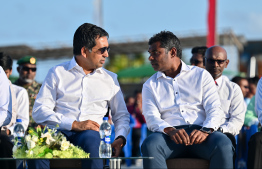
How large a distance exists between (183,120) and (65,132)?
1.30 m

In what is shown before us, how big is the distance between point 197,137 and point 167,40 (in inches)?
49.7

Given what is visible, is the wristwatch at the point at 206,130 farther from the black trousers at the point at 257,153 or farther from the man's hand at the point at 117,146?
the man's hand at the point at 117,146

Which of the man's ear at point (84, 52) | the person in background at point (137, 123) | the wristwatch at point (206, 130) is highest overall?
the man's ear at point (84, 52)

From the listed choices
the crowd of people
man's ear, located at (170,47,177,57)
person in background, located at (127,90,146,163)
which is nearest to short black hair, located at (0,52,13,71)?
the crowd of people

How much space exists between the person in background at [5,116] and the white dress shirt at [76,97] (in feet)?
1.07

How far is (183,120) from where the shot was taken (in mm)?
5617

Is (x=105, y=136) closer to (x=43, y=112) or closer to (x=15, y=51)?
(x=43, y=112)

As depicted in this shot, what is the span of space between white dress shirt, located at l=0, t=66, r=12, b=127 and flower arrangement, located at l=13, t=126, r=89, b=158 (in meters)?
0.84

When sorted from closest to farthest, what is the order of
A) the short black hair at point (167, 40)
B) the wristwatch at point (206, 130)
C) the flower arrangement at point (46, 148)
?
the flower arrangement at point (46, 148)
the wristwatch at point (206, 130)
the short black hair at point (167, 40)

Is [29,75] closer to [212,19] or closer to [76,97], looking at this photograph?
[76,97]

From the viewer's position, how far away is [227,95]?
659cm

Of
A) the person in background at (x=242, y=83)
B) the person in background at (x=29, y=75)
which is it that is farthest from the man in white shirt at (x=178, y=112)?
the person in background at (x=242, y=83)

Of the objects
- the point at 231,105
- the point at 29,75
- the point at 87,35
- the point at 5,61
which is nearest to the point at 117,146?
the point at 87,35

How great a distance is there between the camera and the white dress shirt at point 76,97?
5.64m
